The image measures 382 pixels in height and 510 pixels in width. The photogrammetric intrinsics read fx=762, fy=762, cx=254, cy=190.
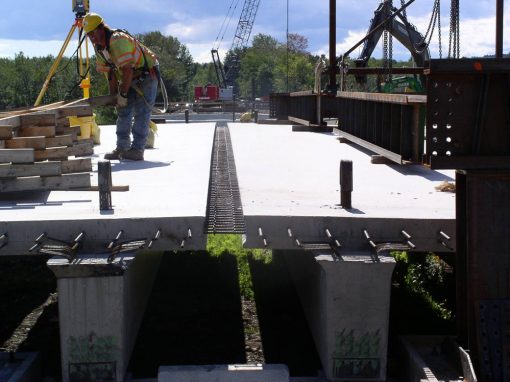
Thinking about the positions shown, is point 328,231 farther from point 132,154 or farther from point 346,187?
point 132,154

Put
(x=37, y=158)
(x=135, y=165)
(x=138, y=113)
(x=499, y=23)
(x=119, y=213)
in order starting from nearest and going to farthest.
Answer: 1. (x=119, y=213)
2. (x=37, y=158)
3. (x=499, y=23)
4. (x=135, y=165)
5. (x=138, y=113)

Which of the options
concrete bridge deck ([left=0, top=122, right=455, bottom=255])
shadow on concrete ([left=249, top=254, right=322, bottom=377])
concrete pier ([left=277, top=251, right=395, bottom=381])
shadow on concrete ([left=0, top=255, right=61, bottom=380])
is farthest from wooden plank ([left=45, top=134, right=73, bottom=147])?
concrete pier ([left=277, top=251, right=395, bottom=381])

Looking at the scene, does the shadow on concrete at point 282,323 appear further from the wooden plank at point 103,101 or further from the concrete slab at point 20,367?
the wooden plank at point 103,101

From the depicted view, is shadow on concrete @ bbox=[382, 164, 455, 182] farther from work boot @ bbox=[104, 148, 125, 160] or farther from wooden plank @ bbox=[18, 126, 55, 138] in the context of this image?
wooden plank @ bbox=[18, 126, 55, 138]

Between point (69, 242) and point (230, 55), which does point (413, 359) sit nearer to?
point (69, 242)

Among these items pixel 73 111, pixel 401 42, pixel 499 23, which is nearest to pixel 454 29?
pixel 499 23

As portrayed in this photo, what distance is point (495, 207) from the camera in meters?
6.50

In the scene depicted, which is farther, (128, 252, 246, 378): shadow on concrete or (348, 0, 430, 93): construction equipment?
Answer: (348, 0, 430, 93): construction equipment

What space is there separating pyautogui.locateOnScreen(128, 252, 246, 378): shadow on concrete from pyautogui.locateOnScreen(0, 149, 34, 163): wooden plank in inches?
99.4

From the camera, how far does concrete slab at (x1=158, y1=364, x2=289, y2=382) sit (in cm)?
667

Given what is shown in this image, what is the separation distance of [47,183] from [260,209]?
2.33m

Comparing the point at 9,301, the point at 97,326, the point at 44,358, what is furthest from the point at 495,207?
the point at 9,301

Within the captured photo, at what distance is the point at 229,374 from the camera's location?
667 centimetres

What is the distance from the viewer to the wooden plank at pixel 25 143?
325 inches
